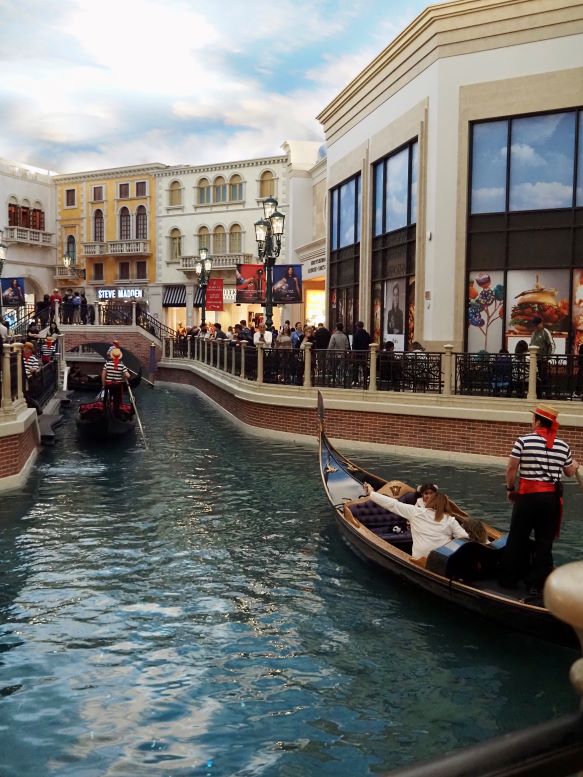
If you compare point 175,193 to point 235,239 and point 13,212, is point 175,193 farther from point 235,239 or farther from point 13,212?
point 13,212

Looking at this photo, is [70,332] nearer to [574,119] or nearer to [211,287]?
[211,287]

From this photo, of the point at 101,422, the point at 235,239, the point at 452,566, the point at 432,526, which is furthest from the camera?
the point at 235,239

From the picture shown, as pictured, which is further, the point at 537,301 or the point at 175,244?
the point at 175,244

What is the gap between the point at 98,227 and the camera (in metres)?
44.3

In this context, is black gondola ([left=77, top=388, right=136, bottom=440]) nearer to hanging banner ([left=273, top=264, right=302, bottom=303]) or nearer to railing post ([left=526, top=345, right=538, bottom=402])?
hanging banner ([left=273, top=264, right=302, bottom=303])

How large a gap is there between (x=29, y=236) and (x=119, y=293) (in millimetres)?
5346

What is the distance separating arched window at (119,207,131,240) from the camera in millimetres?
43291

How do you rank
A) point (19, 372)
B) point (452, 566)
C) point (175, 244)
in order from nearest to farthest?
point (452, 566) < point (19, 372) < point (175, 244)

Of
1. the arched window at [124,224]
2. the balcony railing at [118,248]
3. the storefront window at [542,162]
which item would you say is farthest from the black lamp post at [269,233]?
the arched window at [124,224]

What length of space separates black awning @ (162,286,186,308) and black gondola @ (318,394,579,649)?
34091 millimetres

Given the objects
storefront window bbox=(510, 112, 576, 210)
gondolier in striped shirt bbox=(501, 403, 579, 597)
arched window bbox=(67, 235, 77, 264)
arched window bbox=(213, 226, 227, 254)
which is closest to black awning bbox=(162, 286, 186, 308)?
arched window bbox=(213, 226, 227, 254)

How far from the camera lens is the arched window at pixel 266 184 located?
38.3 m

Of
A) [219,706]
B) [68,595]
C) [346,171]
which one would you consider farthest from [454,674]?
[346,171]

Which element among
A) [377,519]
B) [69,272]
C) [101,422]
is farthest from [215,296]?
[69,272]
